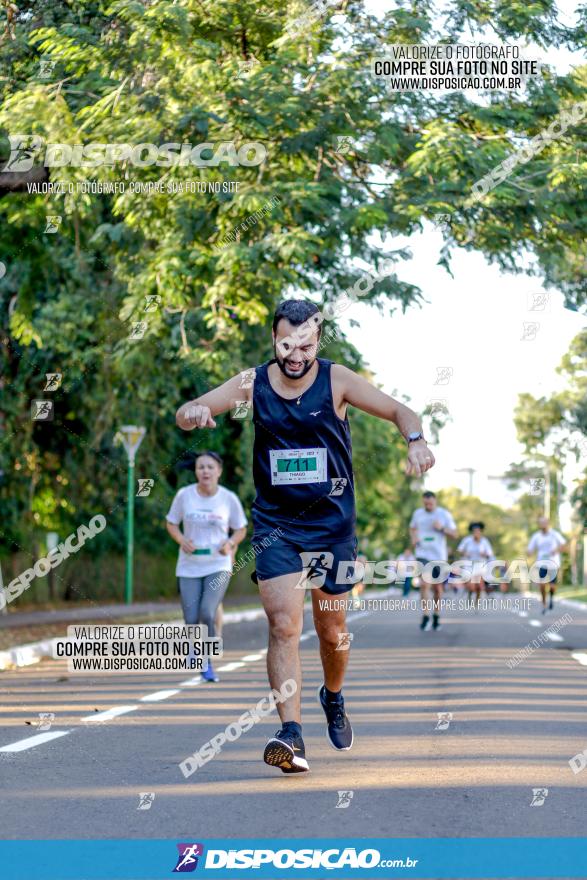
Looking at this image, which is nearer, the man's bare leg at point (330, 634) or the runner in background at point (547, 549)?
the man's bare leg at point (330, 634)

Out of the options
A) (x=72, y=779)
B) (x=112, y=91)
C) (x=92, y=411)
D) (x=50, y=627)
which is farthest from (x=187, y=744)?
(x=92, y=411)

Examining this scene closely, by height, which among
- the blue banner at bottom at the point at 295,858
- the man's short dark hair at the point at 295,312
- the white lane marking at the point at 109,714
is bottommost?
the white lane marking at the point at 109,714

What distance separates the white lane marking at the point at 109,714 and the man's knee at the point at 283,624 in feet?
9.85

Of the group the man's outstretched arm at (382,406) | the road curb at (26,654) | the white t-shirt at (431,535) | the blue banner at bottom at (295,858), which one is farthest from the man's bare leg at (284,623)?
the white t-shirt at (431,535)

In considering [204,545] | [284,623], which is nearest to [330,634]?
[284,623]

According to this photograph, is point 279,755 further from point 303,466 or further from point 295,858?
point 295,858

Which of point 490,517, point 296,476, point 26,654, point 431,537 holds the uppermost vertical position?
point 296,476

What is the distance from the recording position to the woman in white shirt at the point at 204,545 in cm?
1270

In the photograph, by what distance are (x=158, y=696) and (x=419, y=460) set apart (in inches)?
217

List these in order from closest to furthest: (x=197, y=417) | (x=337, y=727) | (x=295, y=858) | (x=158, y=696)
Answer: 1. (x=295, y=858)
2. (x=197, y=417)
3. (x=337, y=727)
4. (x=158, y=696)

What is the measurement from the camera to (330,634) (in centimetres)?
773

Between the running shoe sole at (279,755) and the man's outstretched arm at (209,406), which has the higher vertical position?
the man's outstretched arm at (209,406)

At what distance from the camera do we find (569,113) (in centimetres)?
1652

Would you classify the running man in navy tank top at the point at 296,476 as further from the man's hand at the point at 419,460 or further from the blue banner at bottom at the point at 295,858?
the blue banner at bottom at the point at 295,858
